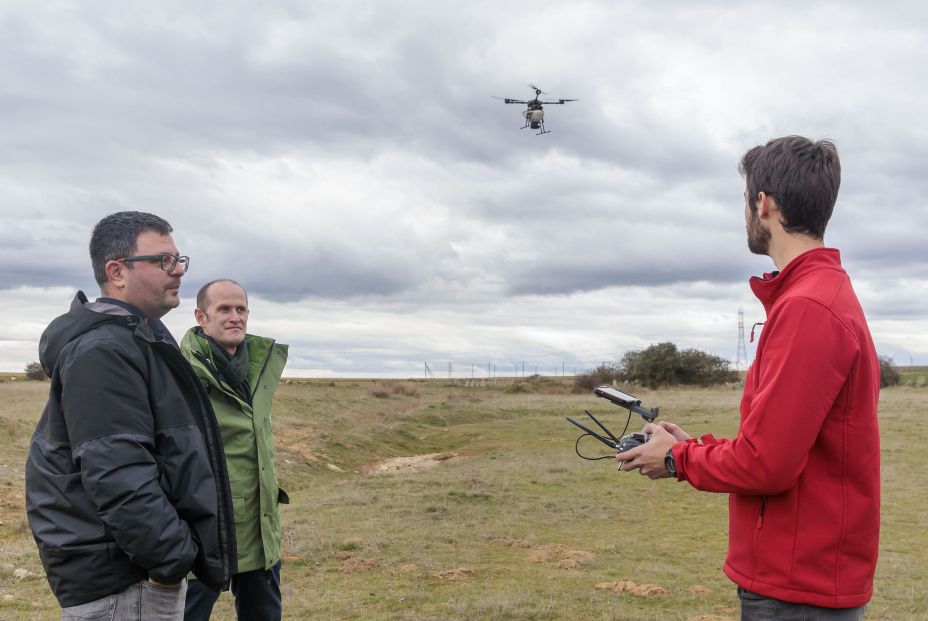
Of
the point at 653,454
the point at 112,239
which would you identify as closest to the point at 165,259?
the point at 112,239

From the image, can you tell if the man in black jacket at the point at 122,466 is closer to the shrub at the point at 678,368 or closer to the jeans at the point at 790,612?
the jeans at the point at 790,612

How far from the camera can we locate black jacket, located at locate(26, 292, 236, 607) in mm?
2592

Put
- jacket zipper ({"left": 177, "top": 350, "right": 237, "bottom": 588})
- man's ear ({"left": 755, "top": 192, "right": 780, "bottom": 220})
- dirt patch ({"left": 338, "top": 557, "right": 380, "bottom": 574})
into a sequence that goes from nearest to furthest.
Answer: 1. man's ear ({"left": 755, "top": 192, "right": 780, "bottom": 220})
2. jacket zipper ({"left": 177, "top": 350, "right": 237, "bottom": 588})
3. dirt patch ({"left": 338, "top": 557, "right": 380, "bottom": 574})

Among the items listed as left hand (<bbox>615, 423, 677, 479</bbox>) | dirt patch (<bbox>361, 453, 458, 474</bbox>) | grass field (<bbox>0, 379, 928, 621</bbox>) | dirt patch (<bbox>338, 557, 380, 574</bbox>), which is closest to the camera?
left hand (<bbox>615, 423, 677, 479</bbox>)

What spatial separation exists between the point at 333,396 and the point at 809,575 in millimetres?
34270

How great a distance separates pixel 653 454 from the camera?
253 cm

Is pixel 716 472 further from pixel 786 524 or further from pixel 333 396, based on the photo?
pixel 333 396

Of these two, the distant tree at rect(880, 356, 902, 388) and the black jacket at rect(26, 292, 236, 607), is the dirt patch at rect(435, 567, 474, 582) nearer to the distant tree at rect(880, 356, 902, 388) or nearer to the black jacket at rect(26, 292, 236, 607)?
the black jacket at rect(26, 292, 236, 607)

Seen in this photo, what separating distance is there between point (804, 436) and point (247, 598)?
3.08 metres

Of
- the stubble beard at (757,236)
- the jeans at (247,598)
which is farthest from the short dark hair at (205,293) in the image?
the stubble beard at (757,236)

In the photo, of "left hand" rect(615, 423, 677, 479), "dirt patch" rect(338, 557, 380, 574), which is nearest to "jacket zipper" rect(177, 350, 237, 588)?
"left hand" rect(615, 423, 677, 479)

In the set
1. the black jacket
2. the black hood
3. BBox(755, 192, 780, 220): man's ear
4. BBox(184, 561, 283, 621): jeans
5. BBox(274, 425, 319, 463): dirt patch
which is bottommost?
BBox(274, 425, 319, 463): dirt patch

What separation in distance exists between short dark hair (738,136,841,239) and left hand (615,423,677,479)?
75 cm

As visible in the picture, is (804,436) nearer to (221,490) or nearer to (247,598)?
(221,490)
